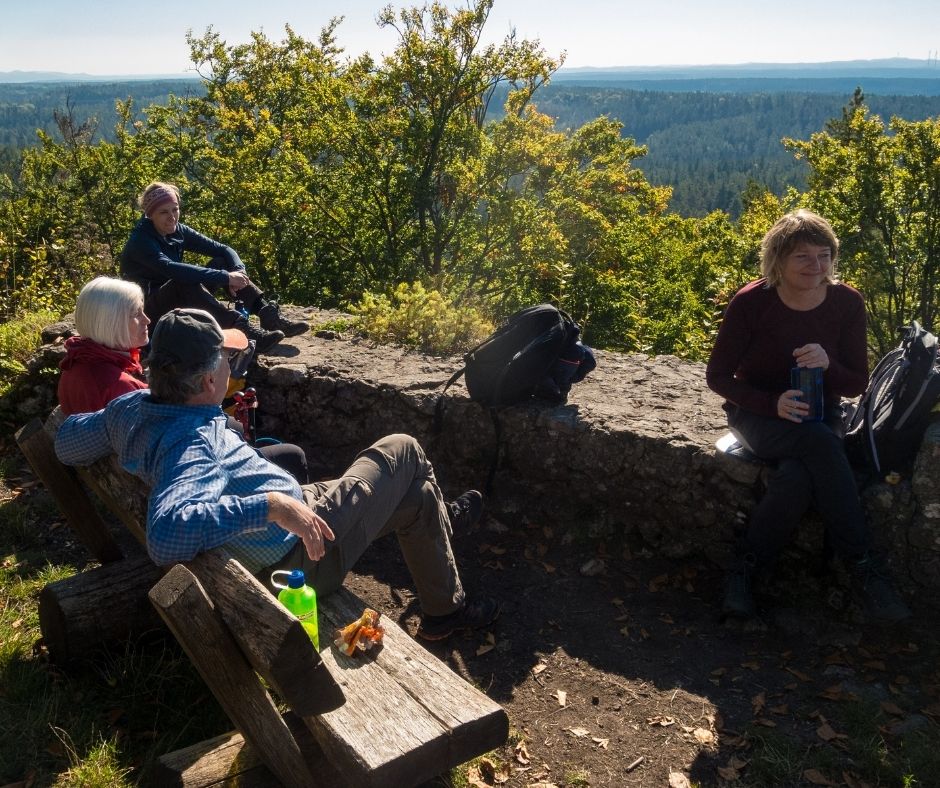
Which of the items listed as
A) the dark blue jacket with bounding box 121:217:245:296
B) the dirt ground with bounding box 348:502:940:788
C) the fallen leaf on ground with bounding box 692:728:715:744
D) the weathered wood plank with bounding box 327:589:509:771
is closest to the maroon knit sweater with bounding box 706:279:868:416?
the dirt ground with bounding box 348:502:940:788

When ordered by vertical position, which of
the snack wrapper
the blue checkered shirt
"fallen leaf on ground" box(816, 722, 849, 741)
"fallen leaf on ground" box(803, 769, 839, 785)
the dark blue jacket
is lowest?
"fallen leaf on ground" box(816, 722, 849, 741)

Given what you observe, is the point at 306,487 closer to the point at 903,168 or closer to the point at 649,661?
the point at 649,661

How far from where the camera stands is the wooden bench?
7.25 feet

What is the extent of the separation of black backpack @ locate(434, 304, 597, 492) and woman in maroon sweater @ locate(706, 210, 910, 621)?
0.98 m

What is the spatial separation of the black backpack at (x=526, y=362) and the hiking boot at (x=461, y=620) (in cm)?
104

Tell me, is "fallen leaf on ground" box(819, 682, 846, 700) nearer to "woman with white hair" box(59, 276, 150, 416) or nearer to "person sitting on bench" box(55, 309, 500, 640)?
"person sitting on bench" box(55, 309, 500, 640)

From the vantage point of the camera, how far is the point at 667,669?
12.2 feet

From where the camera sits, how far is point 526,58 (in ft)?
49.5

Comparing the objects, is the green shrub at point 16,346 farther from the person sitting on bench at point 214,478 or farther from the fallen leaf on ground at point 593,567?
the fallen leaf on ground at point 593,567

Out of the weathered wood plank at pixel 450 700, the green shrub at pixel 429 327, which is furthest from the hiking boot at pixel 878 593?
the green shrub at pixel 429 327

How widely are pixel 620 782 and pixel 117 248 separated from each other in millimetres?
17015

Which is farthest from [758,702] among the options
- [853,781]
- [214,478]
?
[214,478]


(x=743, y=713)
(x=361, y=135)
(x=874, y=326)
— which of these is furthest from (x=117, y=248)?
(x=874, y=326)

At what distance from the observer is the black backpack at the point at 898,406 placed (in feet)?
12.5
